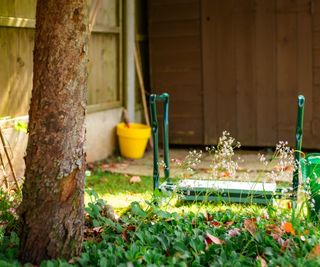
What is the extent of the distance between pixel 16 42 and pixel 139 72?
8.43 feet

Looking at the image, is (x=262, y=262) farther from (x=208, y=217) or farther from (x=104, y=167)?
(x=104, y=167)

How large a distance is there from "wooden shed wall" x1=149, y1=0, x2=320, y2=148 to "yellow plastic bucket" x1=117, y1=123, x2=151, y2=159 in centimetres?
92

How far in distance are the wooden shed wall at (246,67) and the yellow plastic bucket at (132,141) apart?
36.3 inches

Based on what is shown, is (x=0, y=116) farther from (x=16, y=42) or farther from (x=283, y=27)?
(x=283, y=27)

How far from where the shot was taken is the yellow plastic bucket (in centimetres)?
711

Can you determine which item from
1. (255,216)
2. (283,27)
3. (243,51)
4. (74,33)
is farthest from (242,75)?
(74,33)

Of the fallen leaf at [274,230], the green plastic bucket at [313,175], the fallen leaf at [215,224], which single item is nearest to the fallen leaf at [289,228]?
the fallen leaf at [274,230]

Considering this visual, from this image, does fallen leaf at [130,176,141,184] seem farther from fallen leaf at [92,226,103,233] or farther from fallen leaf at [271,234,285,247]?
fallen leaf at [271,234,285,247]

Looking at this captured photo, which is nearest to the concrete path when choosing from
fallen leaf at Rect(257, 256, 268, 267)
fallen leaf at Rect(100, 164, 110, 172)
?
fallen leaf at Rect(100, 164, 110, 172)

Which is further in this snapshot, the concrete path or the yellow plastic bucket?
the yellow plastic bucket

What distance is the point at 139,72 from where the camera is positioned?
7758mm

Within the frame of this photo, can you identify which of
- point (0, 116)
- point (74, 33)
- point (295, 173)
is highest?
point (74, 33)

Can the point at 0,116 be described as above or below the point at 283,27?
below

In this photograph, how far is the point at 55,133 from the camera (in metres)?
2.99
